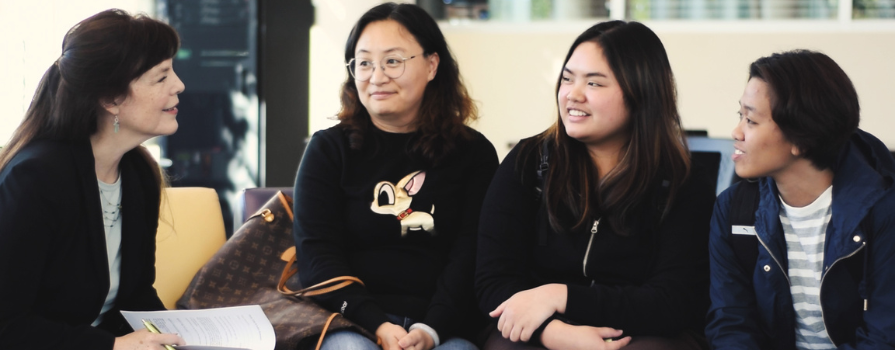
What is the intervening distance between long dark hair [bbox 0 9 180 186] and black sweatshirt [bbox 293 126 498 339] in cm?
61

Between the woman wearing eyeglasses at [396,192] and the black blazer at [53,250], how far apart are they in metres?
0.53

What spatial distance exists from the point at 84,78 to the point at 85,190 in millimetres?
240

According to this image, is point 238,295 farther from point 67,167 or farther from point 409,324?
point 67,167

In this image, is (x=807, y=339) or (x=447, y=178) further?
(x=447, y=178)

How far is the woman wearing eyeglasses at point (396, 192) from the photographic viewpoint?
7.08 feet

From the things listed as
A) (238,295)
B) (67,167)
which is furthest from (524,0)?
(67,167)

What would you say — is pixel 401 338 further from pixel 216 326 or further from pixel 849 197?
pixel 849 197

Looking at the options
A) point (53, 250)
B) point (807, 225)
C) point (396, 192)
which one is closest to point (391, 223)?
point (396, 192)

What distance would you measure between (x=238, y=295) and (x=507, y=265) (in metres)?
0.78

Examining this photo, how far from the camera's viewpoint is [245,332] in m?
1.91

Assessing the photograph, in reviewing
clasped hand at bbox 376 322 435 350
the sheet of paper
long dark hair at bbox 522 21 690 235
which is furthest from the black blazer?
long dark hair at bbox 522 21 690 235

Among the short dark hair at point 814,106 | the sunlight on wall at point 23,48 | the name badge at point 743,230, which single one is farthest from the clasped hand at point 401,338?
the sunlight on wall at point 23,48

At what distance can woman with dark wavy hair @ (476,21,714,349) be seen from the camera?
190 centimetres

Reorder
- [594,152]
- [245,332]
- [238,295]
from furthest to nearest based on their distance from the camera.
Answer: [238,295] < [594,152] < [245,332]
